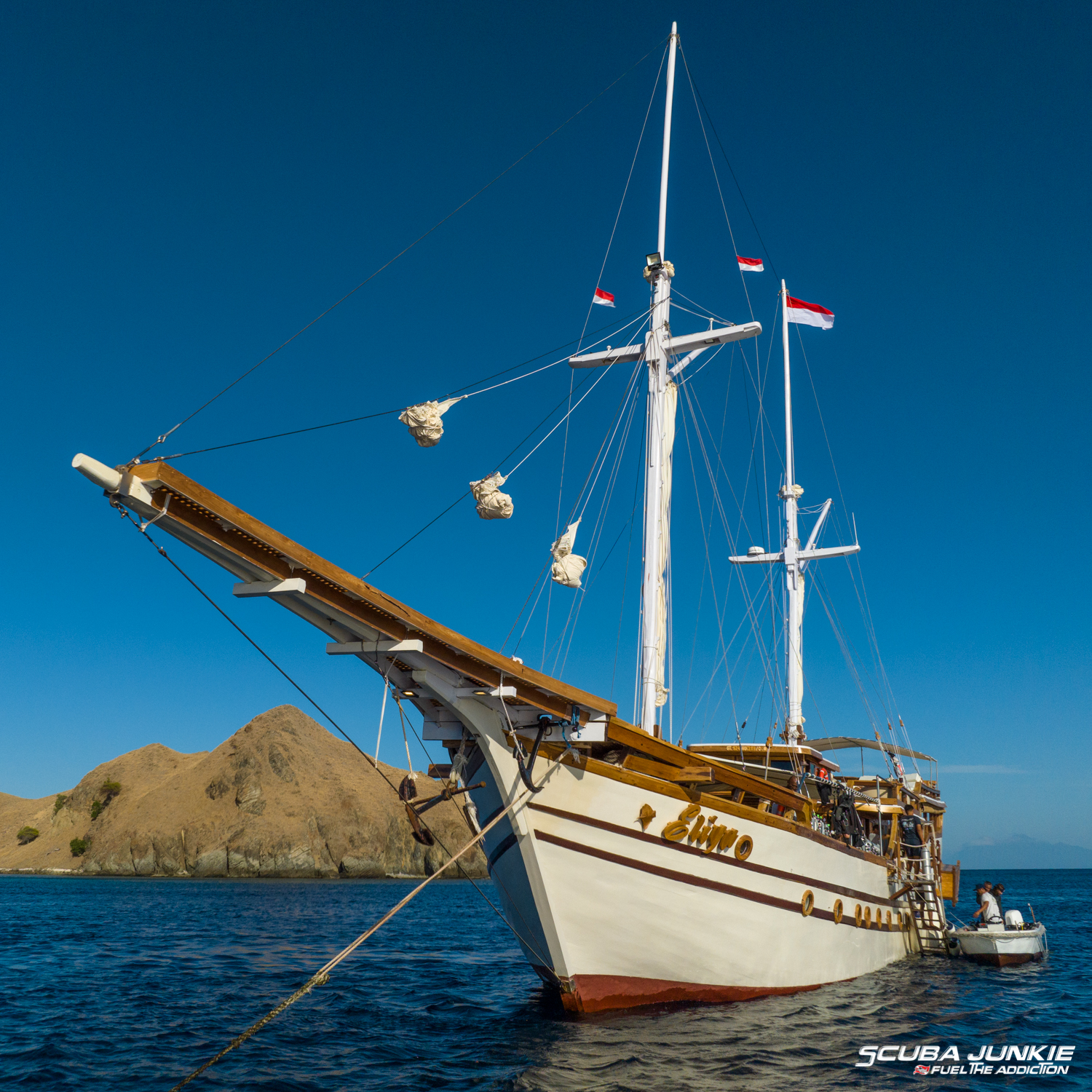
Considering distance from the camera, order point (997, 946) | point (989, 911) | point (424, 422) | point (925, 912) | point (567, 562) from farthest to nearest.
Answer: point (925, 912) < point (989, 911) < point (997, 946) < point (567, 562) < point (424, 422)

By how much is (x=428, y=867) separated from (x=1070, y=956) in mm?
88528

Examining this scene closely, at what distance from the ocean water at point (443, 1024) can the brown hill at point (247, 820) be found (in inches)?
2642

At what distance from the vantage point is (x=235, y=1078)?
1048 cm

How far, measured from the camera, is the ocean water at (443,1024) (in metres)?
10.8

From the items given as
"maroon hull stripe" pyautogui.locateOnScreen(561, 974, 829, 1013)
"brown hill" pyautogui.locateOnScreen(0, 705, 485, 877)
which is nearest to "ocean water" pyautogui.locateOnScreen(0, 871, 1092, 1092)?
"maroon hull stripe" pyautogui.locateOnScreen(561, 974, 829, 1013)

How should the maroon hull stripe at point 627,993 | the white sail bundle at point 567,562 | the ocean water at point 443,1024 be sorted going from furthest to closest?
1. the white sail bundle at point 567,562
2. the maroon hull stripe at point 627,993
3. the ocean water at point 443,1024

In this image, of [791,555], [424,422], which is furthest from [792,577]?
[424,422]

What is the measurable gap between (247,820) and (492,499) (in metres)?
102

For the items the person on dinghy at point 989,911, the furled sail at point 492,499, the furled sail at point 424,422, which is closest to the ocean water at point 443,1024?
the person on dinghy at point 989,911

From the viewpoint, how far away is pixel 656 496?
717 inches

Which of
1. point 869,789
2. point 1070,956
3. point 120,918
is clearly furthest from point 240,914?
point 1070,956

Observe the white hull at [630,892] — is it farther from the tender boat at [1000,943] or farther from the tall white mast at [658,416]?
the tender boat at [1000,943]

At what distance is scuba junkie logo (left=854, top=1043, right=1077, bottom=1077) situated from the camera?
12219 millimetres

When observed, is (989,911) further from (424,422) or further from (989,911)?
(424,422)
